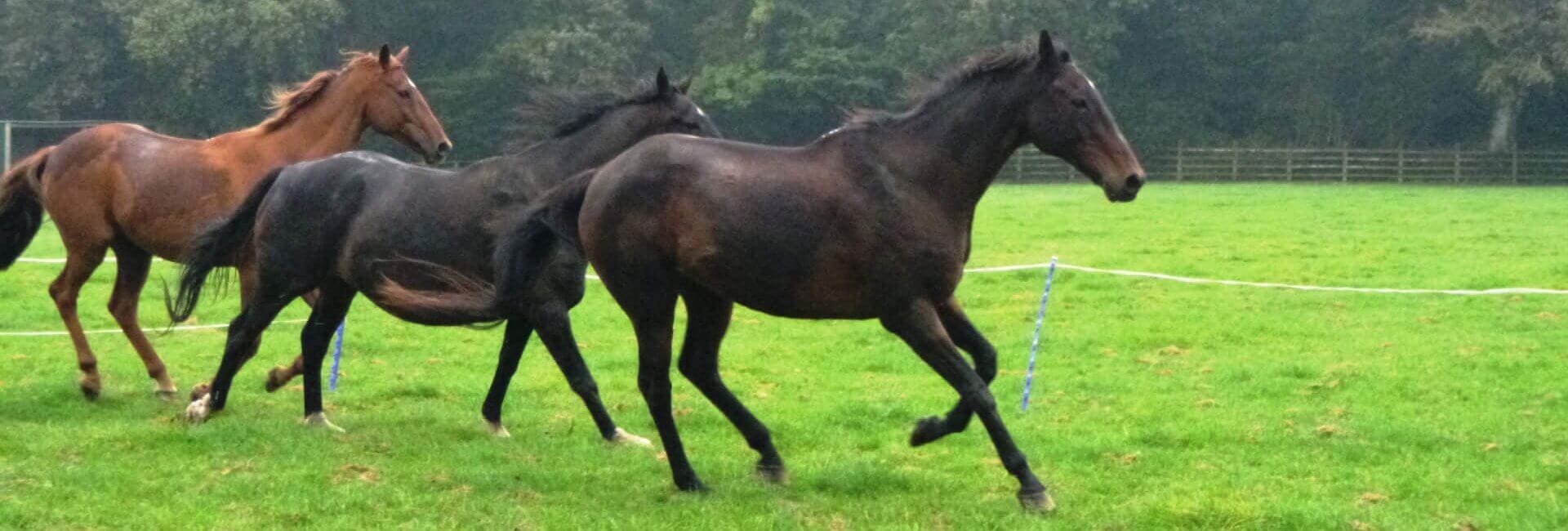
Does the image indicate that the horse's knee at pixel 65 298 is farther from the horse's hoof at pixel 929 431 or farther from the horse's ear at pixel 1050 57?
the horse's ear at pixel 1050 57

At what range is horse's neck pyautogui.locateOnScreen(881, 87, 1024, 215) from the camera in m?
6.72

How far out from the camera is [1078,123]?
263 inches

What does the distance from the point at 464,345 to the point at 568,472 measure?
5351mm

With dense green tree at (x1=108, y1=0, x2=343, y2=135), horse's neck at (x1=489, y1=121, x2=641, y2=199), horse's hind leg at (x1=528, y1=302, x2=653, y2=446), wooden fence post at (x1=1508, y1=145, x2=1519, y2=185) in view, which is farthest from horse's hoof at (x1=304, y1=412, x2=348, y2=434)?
wooden fence post at (x1=1508, y1=145, x2=1519, y2=185)

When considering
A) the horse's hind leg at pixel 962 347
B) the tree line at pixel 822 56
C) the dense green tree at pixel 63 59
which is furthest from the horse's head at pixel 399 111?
the dense green tree at pixel 63 59

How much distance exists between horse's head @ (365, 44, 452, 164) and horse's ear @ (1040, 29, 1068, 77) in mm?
4609

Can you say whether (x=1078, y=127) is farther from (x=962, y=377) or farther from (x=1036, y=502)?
(x=1036, y=502)

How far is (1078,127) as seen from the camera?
6.67 m

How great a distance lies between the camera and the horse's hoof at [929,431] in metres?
7.09

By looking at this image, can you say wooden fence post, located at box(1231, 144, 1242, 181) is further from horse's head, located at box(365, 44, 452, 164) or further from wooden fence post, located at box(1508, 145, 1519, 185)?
horse's head, located at box(365, 44, 452, 164)

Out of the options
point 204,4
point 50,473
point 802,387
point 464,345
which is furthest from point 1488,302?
point 204,4

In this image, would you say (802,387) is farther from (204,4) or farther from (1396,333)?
(204,4)

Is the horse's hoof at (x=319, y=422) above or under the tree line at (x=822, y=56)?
above

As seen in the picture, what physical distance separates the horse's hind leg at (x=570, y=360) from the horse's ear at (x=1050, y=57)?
259 centimetres
